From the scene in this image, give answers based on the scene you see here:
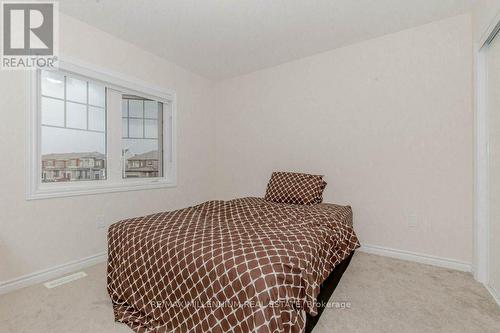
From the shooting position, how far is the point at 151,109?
317 centimetres

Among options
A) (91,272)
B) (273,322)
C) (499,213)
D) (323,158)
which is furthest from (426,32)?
(91,272)

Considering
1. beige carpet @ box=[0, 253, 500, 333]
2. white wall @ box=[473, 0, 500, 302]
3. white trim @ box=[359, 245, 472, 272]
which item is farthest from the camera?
white trim @ box=[359, 245, 472, 272]

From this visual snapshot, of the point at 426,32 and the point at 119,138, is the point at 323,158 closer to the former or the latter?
the point at 426,32

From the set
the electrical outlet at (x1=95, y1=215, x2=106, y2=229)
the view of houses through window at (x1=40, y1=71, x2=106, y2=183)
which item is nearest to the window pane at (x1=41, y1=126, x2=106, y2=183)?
the view of houses through window at (x1=40, y1=71, x2=106, y2=183)

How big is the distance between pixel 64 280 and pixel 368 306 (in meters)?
2.44

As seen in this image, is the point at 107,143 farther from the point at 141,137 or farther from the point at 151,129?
the point at 151,129

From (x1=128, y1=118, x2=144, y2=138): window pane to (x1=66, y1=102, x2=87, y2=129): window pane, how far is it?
488 mm

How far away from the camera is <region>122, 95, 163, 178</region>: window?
2902 mm

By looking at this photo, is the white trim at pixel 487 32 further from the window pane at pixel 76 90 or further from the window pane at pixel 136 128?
the window pane at pixel 76 90

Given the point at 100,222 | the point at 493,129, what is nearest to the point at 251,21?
the point at 493,129

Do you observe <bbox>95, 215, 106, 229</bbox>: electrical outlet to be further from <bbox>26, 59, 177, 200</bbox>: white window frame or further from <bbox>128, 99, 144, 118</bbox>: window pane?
<bbox>128, 99, 144, 118</bbox>: window pane

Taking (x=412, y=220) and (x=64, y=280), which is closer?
(x=64, y=280)

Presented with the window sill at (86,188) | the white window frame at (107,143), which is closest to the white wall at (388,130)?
the white window frame at (107,143)

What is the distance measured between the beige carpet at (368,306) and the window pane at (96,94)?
173 centimetres
